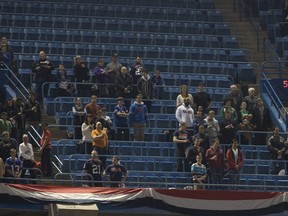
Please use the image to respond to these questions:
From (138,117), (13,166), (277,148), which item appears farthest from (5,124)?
(277,148)

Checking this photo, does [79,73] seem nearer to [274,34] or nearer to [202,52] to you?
[202,52]

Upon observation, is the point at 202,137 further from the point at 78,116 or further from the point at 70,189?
the point at 70,189

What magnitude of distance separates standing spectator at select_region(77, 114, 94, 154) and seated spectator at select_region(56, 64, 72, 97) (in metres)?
2.41

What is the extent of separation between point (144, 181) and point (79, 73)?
4.26 meters

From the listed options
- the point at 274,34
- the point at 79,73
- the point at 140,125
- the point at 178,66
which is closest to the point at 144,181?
the point at 140,125

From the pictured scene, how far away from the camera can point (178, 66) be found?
38.5 meters

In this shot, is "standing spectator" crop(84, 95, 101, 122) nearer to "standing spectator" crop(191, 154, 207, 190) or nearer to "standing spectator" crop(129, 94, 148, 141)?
"standing spectator" crop(129, 94, 148, 141)

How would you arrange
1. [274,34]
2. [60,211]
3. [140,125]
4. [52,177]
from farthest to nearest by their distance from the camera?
[274,34] < [140,125] < [52,177] < [60,211]

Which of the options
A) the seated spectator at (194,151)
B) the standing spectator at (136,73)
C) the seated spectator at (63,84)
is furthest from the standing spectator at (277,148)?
the seated spectator at (63,84)

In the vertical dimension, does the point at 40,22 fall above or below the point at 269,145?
above

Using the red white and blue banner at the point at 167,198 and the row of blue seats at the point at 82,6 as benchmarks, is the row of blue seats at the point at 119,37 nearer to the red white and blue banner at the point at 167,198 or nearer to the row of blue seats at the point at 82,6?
the row of blue seats at the point at 82,6

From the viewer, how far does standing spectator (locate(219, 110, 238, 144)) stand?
3372 cm

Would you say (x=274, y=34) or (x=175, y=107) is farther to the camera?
(x=274, y=34)

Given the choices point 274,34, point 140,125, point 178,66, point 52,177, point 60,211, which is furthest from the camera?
point 274,34
